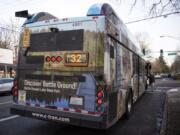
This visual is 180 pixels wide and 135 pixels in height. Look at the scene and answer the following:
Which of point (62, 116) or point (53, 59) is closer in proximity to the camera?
point (62, 116)

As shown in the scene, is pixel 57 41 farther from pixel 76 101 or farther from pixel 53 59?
pixel 76 101

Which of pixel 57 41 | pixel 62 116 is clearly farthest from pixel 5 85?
pixel 62 116

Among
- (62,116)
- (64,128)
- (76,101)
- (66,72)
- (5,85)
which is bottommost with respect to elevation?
(64,128)

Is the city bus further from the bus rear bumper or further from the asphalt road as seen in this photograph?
the asphalt road

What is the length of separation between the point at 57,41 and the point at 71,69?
33.2 inches

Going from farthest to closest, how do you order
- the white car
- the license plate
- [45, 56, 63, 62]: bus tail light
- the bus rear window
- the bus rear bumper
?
the white car, [45, 56, 63, 62]: bus tail light, the bus rear window, the license plate, the bus rear bumper

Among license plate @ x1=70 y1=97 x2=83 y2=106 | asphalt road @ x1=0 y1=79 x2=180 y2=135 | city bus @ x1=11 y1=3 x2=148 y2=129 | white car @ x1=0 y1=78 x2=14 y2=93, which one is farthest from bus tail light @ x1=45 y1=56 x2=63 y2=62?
white car @ x1=0 y1=78 x2=14 y2=93

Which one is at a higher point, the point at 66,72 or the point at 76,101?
the point at 66,72

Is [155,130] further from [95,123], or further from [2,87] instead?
[2,87]

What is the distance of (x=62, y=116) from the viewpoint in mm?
5719

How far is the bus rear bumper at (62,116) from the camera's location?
535 cm

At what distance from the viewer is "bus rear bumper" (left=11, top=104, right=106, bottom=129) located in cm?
535

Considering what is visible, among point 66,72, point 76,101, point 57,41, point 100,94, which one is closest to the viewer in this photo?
point 100,94

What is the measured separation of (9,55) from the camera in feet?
104
